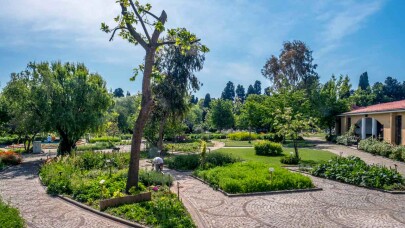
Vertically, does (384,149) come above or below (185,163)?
above

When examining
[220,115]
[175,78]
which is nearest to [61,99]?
[175,78]

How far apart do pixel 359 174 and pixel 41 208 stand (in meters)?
12.5

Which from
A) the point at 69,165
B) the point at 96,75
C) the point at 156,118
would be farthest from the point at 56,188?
the point at 156,118

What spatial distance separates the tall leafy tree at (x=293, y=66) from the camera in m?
48.1

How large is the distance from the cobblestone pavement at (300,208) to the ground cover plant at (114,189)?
0.74 metres

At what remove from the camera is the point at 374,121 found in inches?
1148

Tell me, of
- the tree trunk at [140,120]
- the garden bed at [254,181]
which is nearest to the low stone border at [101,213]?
the tree trunk at [140,120]

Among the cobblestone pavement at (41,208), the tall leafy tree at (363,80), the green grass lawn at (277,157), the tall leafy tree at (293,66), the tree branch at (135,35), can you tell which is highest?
the tall leafy tree at (363,80)

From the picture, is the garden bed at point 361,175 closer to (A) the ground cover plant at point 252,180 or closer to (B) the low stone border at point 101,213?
(A) the ground cover plant at point 252,180

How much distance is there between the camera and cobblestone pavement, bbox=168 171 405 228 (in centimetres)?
793

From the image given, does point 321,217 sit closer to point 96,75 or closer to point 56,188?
point 56,188

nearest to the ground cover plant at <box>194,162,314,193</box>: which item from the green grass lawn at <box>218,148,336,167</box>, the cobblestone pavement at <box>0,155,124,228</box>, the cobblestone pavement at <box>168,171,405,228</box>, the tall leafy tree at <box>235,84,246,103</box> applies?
the cobblestone pavement at <box>168,171,405,228</box>

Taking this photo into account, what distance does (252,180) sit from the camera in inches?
448

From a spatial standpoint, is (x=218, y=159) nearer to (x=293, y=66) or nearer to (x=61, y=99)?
(x=61, y=99)
